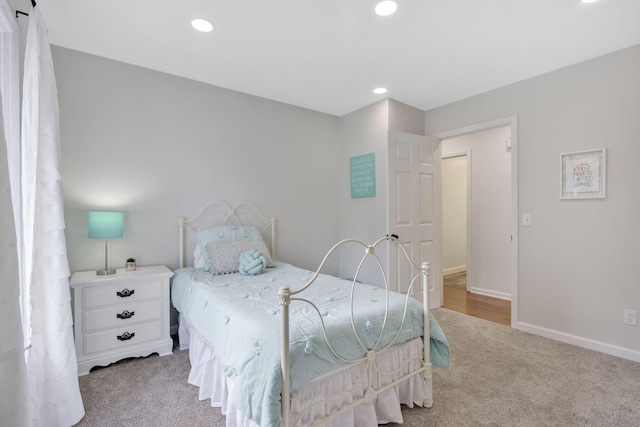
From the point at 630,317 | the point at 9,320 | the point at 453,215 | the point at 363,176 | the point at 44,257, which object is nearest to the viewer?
the point at 9,320

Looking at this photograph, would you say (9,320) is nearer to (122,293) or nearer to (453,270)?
(122,293)

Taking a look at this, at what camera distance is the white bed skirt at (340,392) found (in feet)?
4.84

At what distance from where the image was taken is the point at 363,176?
3859 mm

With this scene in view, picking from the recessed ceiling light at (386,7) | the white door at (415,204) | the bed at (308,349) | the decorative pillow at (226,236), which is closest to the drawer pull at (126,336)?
the bed at (308,349)

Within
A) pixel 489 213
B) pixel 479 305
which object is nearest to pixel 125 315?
pixel 479 305

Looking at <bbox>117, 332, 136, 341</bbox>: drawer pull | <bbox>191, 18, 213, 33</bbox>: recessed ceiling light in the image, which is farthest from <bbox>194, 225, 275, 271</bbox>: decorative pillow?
<bbox>191, 18, 213, 33</bbox>: recessed ceiling light

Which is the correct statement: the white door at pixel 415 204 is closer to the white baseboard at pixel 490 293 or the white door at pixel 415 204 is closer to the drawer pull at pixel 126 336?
the white baseboard at pixel 490 293

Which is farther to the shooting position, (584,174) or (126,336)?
(584,174)

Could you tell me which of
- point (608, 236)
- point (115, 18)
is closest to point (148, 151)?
point (115, 18)

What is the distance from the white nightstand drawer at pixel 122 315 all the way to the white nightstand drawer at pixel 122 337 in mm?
45

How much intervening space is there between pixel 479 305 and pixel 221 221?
339 centimetres

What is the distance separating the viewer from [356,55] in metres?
2.62

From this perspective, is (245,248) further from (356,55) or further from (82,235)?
(356,55)

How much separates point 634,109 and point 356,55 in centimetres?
226
